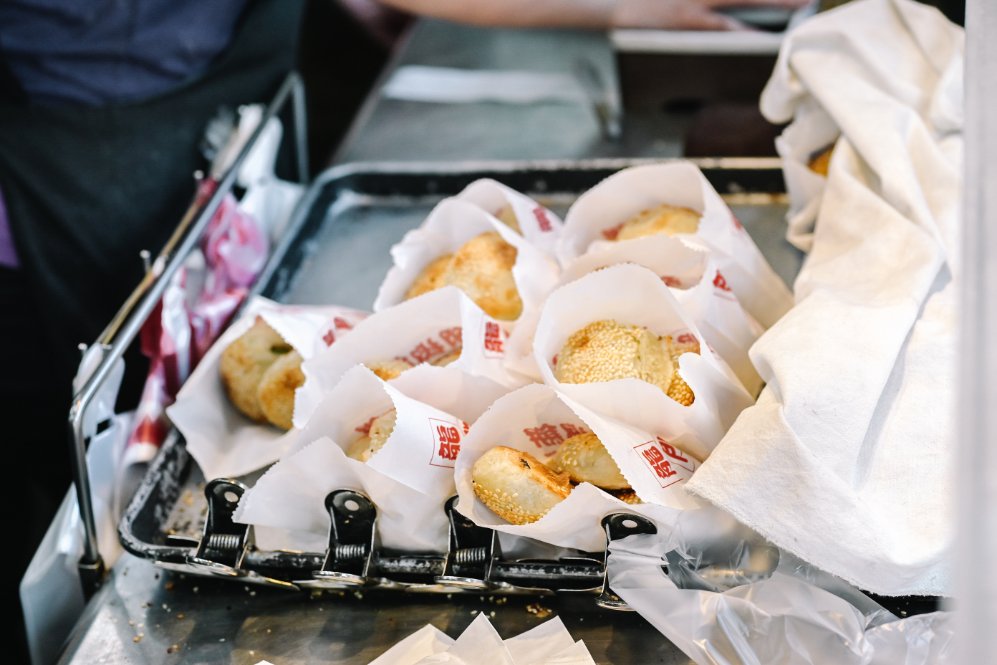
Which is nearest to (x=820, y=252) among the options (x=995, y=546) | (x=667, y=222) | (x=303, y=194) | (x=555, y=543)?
(x=667, y=222)

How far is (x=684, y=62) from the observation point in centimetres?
210

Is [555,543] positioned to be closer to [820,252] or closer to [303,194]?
[820,252]

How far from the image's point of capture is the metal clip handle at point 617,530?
3.45 ft

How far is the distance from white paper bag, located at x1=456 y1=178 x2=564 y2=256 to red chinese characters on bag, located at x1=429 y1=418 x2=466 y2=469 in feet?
1.44

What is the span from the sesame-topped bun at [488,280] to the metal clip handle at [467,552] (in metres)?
0.37

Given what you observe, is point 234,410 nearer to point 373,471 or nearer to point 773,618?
point 373,471

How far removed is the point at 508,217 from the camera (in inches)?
62.7

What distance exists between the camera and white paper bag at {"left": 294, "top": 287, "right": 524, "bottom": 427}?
1.24 m

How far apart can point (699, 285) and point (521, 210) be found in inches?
15.6

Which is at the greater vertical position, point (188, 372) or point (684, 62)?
point (684, 62)

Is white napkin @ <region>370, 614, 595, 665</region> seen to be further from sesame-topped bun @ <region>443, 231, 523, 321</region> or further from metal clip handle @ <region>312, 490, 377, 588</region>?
sesame-topped bun @ <region>443, 231, 523, 321</region>

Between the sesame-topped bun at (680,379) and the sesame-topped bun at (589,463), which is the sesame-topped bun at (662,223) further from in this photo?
the sesame-topped bun at (589,463)

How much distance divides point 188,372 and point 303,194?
2.05ft

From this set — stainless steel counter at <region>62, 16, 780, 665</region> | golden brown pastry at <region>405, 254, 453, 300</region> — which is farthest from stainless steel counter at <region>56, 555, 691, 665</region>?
golden brown pastry at <region>405, 254, 453, 300</region>
